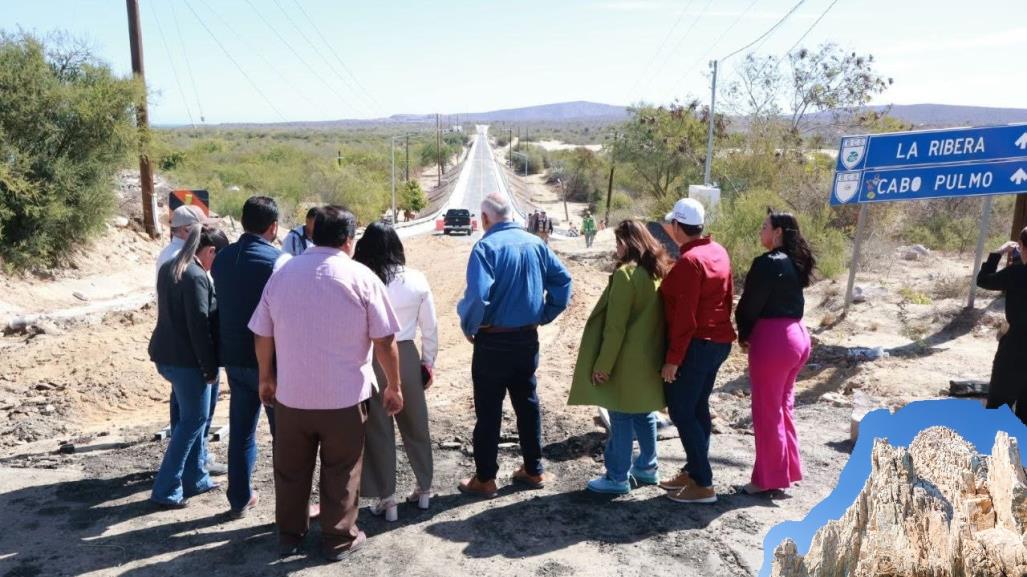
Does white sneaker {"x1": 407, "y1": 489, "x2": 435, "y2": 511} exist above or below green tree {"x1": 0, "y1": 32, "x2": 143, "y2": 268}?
below

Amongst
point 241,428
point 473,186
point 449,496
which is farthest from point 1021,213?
point 473,186

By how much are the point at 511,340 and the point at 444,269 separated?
19.3 meters

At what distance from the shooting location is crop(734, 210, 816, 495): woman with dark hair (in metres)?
4.28

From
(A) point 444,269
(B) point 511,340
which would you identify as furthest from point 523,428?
(A) point 444,269

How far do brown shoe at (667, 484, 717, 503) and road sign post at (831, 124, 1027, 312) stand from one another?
22.0ft

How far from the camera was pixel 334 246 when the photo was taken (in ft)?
12.3

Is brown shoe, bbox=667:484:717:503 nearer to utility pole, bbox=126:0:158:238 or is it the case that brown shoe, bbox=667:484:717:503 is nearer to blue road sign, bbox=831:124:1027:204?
blue road sign, bbox=831:124:1027:204

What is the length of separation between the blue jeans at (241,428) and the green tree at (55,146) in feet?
42.5

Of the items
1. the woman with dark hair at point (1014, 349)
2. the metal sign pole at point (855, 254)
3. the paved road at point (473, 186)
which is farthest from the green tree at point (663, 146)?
the woman with dark hair at point (1014, 349)

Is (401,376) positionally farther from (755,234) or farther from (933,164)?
(755,234)

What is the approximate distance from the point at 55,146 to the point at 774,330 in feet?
55.0

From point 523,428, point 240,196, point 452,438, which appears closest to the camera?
point 523,428

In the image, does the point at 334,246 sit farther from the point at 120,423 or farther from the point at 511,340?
the point at 120,423

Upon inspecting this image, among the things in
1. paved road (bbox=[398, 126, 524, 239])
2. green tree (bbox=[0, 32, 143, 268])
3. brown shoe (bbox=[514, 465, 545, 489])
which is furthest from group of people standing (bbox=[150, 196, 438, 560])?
paved road (bbox=[398, 126, 524, 239])
